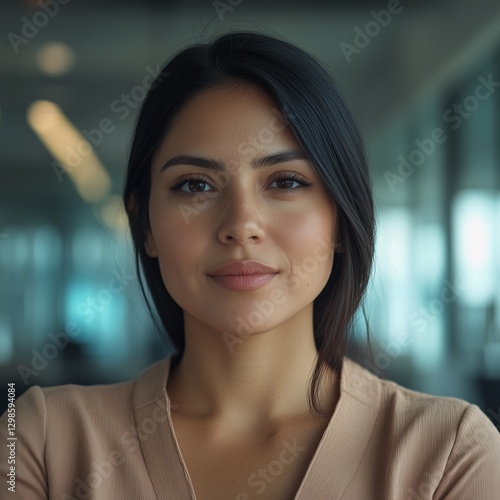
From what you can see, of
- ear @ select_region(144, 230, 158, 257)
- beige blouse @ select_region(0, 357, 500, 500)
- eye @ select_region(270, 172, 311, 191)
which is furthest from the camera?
ear @ select_region(144, 230, 158, 257)

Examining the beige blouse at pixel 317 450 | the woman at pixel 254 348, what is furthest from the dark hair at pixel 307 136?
the beige blouse at pixel 317 450

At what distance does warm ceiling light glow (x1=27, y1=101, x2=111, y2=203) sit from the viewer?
17.1ft

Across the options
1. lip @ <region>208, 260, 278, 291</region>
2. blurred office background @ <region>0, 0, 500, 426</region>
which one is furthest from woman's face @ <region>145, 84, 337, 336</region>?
blurred office background @ <region>0, 0, 500, 426</region>

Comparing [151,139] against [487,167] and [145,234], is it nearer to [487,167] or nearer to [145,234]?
[145,234]

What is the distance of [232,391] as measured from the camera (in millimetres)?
1390

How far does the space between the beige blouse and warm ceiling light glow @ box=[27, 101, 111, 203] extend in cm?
404

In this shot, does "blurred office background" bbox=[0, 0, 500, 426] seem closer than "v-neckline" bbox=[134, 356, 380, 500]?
No

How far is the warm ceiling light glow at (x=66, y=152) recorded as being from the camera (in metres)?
5.21

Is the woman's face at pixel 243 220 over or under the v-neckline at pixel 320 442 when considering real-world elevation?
over

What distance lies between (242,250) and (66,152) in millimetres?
4466

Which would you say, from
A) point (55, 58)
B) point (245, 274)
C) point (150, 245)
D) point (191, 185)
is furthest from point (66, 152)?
point (245, 274)

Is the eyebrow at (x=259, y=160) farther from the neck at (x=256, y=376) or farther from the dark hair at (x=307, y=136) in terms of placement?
Result: the neck at (x=256, y=376)

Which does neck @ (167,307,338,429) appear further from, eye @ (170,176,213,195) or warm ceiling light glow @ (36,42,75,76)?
warm ceiling light glow @ (36,42,75,76)

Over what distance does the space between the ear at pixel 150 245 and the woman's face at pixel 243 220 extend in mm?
109
